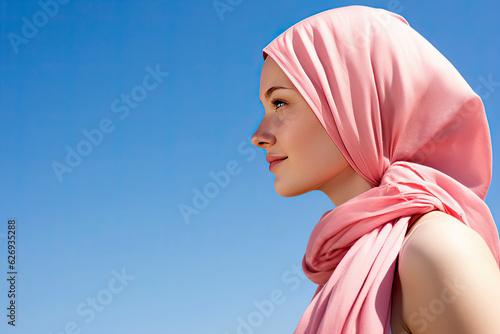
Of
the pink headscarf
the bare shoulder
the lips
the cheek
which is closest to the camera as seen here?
the bare shoulder

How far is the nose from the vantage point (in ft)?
8.86

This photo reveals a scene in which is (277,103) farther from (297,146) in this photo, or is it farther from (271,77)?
(297,146)

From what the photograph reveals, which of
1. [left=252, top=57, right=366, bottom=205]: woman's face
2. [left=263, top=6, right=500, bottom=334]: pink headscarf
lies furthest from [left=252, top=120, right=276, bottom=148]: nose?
[left=263, top=6, right=500, bottom=334]: pink headscarf

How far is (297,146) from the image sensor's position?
258 cm

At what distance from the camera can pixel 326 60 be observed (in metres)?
2.59

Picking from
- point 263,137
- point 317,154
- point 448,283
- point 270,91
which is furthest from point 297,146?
point 448,283

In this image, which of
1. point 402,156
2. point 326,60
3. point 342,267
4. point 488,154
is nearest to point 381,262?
point 342,267

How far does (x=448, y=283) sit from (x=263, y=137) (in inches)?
47.4

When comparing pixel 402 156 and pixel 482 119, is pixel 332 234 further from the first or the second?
pixel 482 119

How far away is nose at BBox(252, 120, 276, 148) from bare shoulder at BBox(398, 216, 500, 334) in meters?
0.94

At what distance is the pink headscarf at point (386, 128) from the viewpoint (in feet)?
7.39

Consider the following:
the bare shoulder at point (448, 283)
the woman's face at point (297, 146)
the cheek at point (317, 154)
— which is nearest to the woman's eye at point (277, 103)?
the woman's face at point (297, 146)

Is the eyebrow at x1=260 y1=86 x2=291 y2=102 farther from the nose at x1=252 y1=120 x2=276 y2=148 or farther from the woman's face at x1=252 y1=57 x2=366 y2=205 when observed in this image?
the nose at x1=252 y1=120 x2=276 y2=148

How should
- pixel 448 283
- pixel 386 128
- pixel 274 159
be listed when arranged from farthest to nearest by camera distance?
pixel 274 159, pixel 386 128, pixel 448 283
